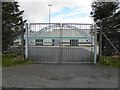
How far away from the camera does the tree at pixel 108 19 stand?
44.7 feet

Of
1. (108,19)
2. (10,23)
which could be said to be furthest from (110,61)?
(10,23)

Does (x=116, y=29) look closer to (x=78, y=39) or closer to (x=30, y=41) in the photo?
(x=78, y=39)

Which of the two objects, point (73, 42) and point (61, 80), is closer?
point (61, 80)

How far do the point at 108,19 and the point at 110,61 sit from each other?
10.2 feet

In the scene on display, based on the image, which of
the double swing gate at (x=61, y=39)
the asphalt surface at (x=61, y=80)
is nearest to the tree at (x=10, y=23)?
the double swing gate at (x=61, y=39)

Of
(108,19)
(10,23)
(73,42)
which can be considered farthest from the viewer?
(10,23)

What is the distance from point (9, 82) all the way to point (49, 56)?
7.67 metres

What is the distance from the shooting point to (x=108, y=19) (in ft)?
47.5

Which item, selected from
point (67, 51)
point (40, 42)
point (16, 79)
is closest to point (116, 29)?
point (67, 51)

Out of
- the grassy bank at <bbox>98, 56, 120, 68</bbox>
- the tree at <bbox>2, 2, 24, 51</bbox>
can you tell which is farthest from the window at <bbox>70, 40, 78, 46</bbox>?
the tree at <bbox>2, 2, 24, 51</bbox>

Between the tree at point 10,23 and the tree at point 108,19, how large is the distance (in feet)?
14.8

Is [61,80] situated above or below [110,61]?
below

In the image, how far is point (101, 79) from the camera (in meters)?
8.71

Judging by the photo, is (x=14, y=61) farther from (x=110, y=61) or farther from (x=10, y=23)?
(x=110, y=61)
